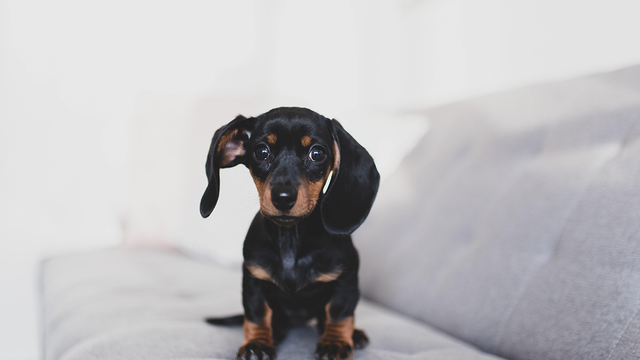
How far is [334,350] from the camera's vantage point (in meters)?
0.86

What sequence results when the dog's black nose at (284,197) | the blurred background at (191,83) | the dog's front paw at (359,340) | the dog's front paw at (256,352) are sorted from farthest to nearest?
the blurred background at (191,83) → the dog's front paw at (359,340) → the dog's front paw at (256,352) → the dog's black nose at (284,197)

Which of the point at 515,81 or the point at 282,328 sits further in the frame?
the point at 515,81

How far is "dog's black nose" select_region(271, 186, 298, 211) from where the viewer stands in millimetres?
733

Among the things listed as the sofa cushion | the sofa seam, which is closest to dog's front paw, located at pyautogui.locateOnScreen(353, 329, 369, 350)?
the sofa cushion

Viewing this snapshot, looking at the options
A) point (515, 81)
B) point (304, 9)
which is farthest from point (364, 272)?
point (304, 9)

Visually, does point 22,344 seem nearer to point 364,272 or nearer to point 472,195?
point 364,272

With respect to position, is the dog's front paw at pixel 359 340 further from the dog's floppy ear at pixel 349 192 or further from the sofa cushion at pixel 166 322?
the dog's floppy ear at pixel 349 192

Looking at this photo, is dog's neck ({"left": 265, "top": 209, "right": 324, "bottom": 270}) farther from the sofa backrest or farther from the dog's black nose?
the sofa backrest

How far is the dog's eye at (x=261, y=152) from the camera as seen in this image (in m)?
0.85

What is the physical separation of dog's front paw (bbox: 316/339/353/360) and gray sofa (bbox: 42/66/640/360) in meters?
0.04

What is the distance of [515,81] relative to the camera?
6.23ft

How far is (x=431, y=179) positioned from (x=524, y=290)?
57cm

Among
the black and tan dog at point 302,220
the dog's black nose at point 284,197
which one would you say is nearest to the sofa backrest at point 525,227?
the black and tan dog at point 302,220

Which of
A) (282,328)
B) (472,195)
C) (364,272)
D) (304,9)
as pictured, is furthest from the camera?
(304,9)
